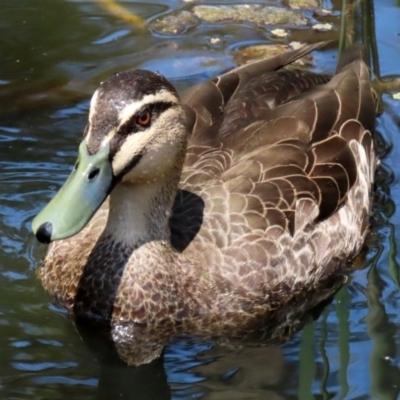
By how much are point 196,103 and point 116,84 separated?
1783 mm

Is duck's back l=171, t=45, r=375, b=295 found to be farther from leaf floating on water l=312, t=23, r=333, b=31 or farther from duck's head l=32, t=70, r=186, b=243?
leaf floating on water l=312, t=23, r=333, b=31

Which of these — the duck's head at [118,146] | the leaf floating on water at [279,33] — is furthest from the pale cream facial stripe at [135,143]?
the leaf floating on water at [279,33]

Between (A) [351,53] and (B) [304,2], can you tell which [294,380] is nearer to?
(A) [351,53]

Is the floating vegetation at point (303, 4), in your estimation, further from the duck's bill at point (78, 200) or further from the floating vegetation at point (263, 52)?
the duck's bill at point (78, 200)

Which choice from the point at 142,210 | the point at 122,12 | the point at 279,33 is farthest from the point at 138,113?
the point at 122,12

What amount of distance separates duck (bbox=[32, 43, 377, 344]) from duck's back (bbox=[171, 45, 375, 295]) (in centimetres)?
1

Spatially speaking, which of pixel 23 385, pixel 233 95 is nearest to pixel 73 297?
pixel 23 385

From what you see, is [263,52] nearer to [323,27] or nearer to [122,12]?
[323,27]

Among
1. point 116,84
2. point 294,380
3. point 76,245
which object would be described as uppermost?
point 116,84

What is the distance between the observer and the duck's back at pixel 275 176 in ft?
24.3

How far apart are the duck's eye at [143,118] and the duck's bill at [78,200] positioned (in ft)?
1.13

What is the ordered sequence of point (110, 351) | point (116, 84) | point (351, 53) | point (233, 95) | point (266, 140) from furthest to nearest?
point (351, 53)
point (233, 95)
point (266, 140)
point (110, 351)
point (116, 84)

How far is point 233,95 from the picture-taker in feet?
27.9

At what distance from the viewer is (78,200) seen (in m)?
6.24
